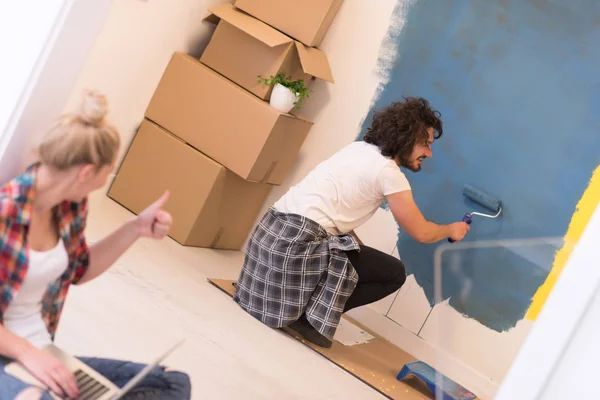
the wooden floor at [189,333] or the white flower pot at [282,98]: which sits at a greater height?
the white flower pot at [282,98]

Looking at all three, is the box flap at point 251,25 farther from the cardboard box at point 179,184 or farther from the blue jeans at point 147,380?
the blue jeans at point 147,380

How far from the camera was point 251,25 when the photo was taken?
310 centimetres

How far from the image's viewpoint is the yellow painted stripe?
2831mm

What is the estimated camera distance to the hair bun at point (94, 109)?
43.3 inches

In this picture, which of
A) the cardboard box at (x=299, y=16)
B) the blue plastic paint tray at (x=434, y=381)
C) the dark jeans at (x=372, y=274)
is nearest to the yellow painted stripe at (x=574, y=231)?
the blue plastic paint tray at (x=434, y=381)

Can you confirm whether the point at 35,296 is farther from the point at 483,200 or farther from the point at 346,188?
the point at 483,200

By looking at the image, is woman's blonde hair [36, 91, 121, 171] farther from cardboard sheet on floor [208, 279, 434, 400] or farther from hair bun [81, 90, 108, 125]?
cardboard sheet on floor [208, 279, 434, 400]

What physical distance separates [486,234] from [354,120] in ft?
2.55

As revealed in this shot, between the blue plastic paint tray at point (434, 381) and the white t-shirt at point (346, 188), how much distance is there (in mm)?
549

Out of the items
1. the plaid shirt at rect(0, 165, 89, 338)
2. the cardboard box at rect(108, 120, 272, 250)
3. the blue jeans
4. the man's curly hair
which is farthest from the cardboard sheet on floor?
the plaid shirt at rect(0, 165, 89, 338)

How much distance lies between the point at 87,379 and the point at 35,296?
0.15 metres

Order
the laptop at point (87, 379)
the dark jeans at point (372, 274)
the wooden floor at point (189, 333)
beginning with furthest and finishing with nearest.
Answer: the dark jeans at point (372, 274)
the wooden floor at point (189, 333)
the laptop at point (87, 379)

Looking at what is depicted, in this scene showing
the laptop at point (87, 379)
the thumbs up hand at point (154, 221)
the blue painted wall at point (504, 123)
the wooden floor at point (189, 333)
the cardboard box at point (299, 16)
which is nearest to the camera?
the laptop at point (87, 379)

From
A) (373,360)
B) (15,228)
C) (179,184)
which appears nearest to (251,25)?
(179,184)
